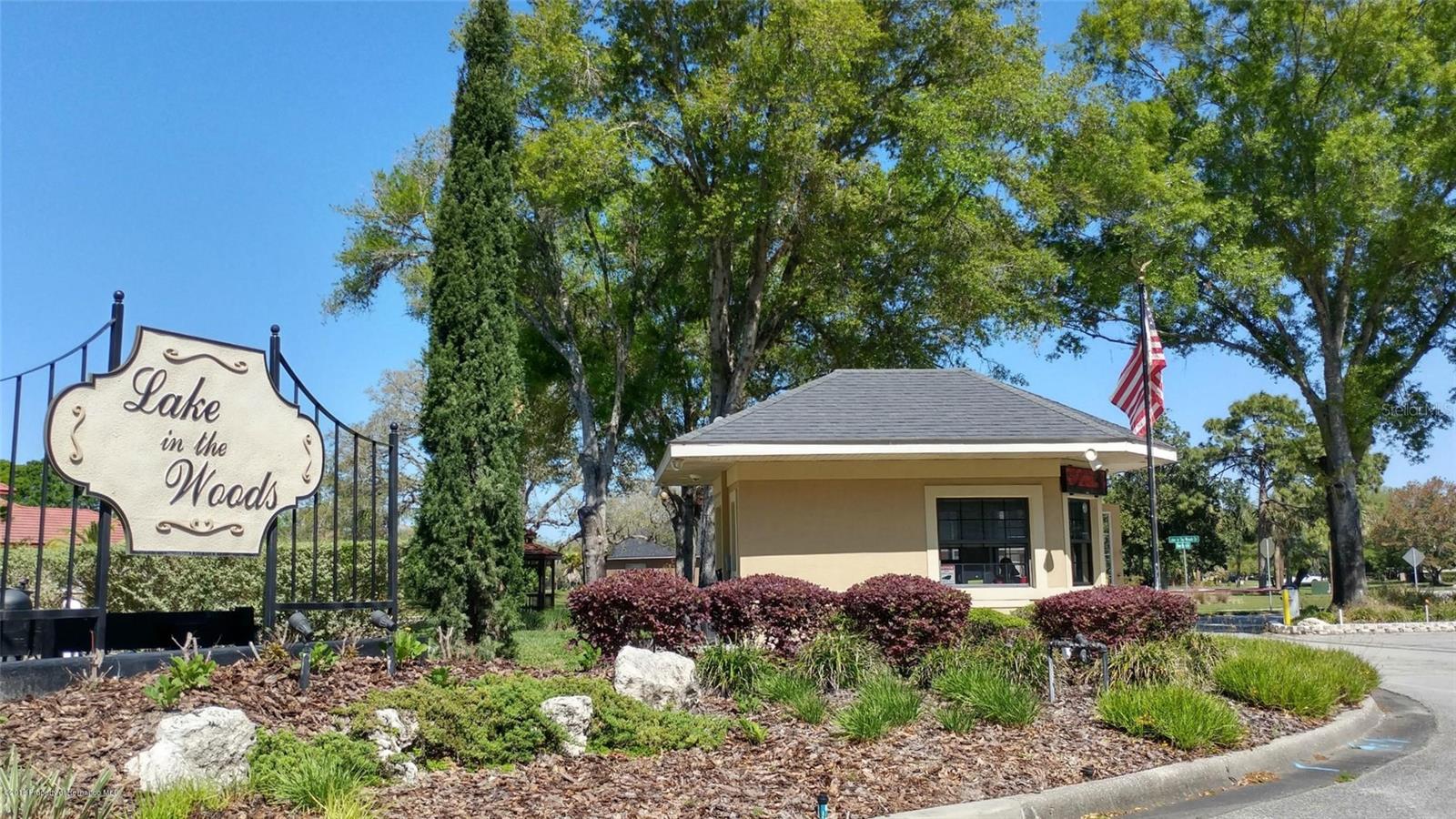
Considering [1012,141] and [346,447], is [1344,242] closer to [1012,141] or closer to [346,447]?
[1012,141]

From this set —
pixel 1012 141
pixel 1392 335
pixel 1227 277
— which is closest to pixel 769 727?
pixel 1012 141

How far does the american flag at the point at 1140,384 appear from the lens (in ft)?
51.1

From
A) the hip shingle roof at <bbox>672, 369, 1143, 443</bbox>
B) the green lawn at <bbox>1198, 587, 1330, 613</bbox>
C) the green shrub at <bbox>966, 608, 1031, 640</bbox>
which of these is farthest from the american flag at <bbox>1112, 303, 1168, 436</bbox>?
the green lawn at <bbox>1198, 587, 1330, 613</bbox>

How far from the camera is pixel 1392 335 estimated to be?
3219 cm

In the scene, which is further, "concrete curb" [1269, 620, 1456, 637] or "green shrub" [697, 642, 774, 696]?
"concrete curb" [1269, 620, 1456, 637]

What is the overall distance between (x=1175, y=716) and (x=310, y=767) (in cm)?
654

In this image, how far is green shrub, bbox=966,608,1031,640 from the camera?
11.9 m

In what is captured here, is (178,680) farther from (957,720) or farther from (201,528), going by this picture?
(957,720)

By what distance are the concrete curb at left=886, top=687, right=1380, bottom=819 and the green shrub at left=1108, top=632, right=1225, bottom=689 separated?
4.22 ft

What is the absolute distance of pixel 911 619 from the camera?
37.3 ft

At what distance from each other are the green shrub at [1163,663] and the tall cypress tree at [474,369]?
27.5 ft

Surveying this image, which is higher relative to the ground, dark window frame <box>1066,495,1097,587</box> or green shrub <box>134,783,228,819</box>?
dark window frame <box>1066,495,1097,587</box>

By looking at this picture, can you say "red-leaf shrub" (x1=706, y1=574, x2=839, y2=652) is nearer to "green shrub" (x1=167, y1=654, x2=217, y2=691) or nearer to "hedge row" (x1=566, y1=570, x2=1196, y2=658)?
"hedge row" (x1=566, y1=570, x2=1196, y2=658)

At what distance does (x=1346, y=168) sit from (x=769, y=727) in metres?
26.0
